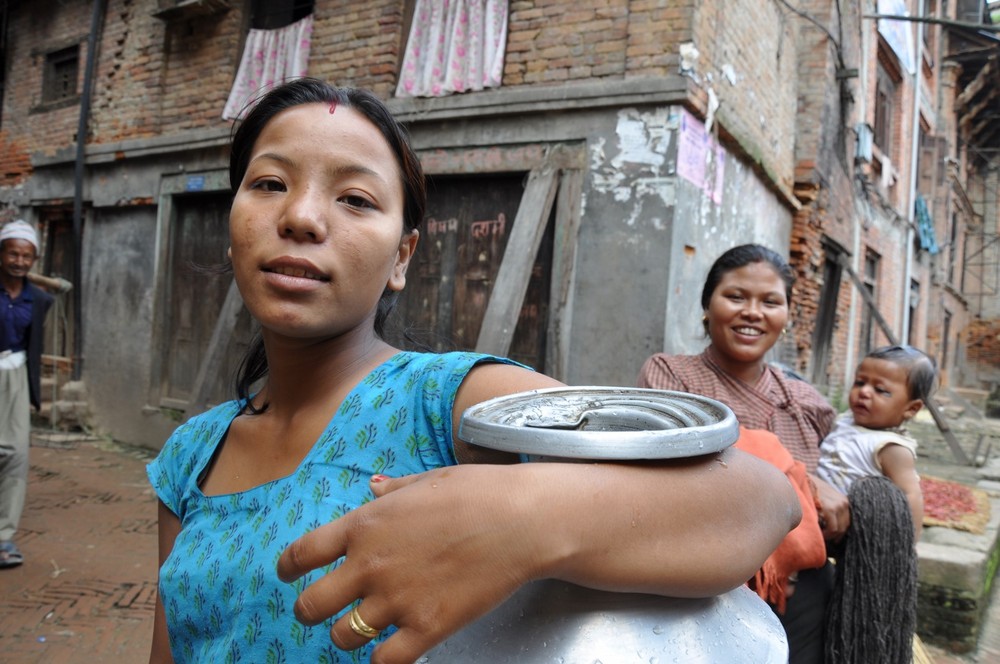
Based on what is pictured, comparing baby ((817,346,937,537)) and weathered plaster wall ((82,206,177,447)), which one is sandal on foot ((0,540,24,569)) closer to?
weathered plaster wall ((82,206,177,447))

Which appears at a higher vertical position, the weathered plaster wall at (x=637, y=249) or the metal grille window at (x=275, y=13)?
the metal grille window at (x=275, y=13)

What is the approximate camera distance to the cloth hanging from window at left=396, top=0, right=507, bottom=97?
4773 millimetres

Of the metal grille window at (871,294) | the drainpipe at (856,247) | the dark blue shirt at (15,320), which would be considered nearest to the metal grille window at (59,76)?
the dark blue shirt at (15,320)

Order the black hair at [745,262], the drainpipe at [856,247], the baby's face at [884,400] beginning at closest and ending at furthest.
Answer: the black hair at [745,262] < the baby's face at [884,400] < the drainpipe at [856,247]

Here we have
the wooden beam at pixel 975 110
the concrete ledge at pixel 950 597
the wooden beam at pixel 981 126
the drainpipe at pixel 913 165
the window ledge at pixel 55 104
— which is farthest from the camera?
the wooden beam at pixel 981 126

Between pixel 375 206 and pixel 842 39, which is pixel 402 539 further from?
pixel 842 39

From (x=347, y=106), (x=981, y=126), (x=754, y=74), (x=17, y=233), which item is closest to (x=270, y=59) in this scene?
(x=17, y=233)

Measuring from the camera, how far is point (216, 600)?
34.2 inches

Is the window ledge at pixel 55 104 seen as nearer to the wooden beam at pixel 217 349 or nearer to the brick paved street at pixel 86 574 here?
the wooden beam at pixel 217 349

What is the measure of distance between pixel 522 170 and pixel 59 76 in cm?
741

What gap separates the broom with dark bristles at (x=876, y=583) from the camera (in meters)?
1.52

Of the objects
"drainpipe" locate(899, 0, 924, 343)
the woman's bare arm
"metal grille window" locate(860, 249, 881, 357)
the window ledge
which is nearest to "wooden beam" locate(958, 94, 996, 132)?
"drainpipe" locate(899, 0, 924, 343)

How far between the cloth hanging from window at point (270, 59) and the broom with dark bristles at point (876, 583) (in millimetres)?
5654

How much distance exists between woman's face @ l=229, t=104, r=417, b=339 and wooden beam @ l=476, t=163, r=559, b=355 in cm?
325
